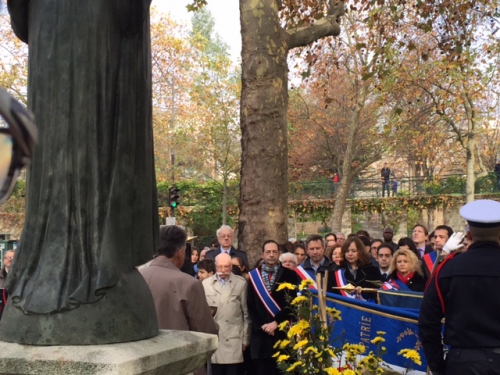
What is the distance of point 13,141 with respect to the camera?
1.21 m

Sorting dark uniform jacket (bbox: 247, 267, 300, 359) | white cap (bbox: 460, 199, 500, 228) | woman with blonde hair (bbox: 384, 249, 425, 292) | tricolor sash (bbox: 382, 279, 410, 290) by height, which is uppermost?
white cap (bbox: 460, 199, 500, 228)

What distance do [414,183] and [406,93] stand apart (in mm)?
13503

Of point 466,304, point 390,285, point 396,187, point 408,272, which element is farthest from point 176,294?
point 396,187

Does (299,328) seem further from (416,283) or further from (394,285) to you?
(416,283)

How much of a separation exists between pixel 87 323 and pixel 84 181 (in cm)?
57

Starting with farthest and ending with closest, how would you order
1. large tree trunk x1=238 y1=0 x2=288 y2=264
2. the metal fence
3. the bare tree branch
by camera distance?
the metal fence, the bare tree branch, large tree trunk x1=238 y1=0 x2=288 y2=264

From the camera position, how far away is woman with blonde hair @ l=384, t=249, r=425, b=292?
27.0 feet

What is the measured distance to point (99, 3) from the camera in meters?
3.18

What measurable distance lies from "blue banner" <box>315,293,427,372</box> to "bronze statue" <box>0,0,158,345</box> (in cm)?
298

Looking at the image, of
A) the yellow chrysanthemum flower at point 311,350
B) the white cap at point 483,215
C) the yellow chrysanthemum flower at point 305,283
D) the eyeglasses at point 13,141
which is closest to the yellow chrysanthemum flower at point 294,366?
the yellow chrysanthemum flower at point 311,350

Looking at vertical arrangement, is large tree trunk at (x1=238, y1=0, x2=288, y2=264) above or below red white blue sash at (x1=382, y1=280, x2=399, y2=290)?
above

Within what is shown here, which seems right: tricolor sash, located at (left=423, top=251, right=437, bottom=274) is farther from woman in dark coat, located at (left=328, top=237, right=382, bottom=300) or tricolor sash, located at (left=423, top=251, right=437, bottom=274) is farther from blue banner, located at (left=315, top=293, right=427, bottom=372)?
blue banner, located at (left=315, top=293, right=427, bottom=372)

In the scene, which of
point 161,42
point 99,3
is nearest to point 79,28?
point 99,3

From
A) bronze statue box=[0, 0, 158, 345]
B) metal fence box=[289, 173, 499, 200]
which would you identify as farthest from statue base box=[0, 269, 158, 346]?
metal fence box=[289, 173, 499, 200]
